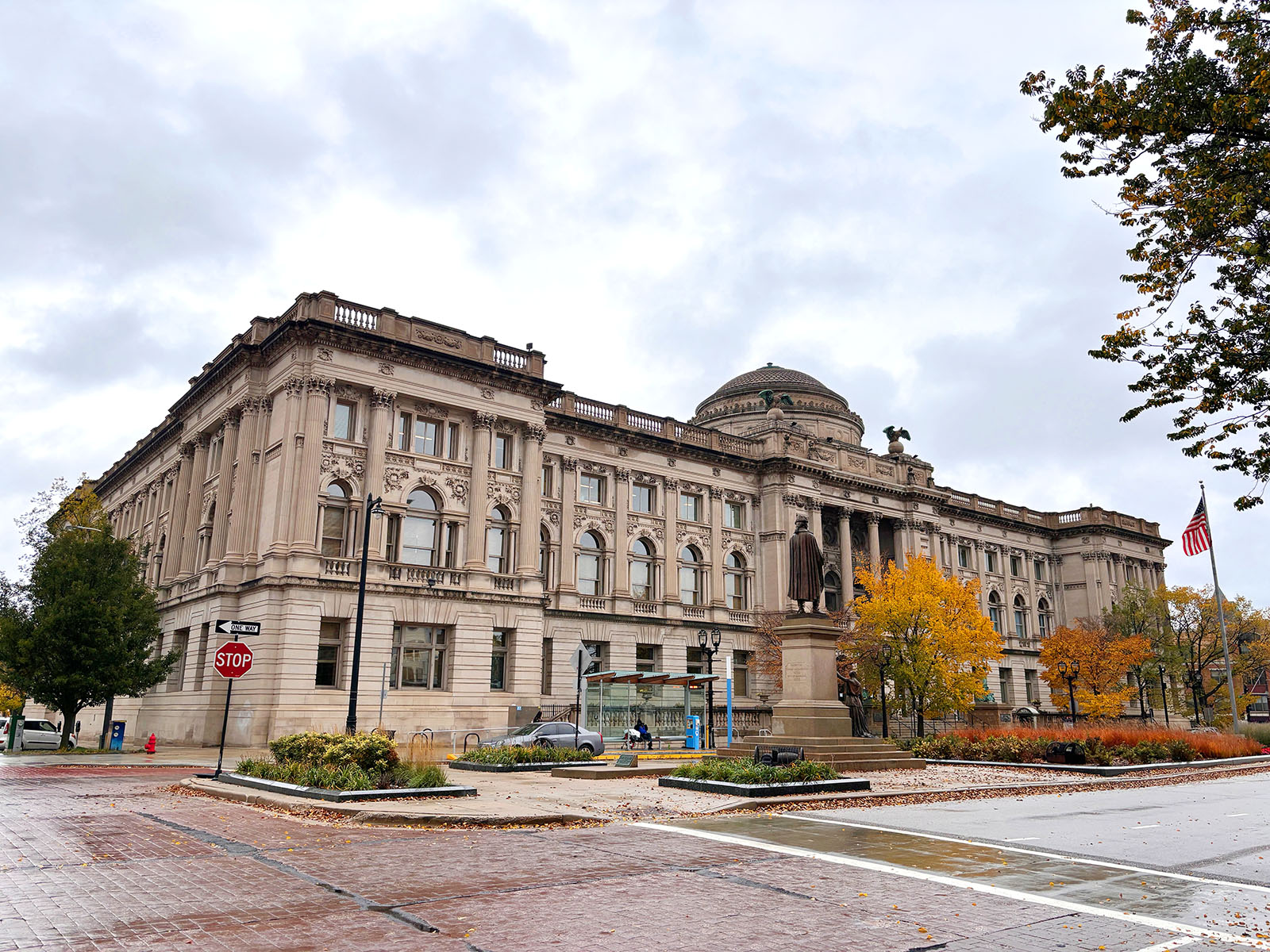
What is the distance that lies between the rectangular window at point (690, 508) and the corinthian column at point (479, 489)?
16.4m

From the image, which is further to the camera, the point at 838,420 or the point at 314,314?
the point at 838,420

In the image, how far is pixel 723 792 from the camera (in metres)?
18.6

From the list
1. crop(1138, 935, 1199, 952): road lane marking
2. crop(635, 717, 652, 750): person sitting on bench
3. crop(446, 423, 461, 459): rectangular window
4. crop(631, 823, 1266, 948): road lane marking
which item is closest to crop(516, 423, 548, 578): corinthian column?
crop(446, 423, 461, 459): rectangular window

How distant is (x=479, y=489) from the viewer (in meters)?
43.1

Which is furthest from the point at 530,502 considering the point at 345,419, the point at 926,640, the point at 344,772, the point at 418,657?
the point at 344,772

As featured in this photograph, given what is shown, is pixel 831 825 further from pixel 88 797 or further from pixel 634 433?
pixel 634 433

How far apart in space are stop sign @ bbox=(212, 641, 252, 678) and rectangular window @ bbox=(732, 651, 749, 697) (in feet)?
125

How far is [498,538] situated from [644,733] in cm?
1284

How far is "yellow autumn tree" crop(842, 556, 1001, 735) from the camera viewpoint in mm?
44750

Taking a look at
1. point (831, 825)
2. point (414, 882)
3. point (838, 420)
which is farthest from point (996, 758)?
point (838, 420)

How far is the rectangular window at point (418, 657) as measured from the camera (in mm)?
39562

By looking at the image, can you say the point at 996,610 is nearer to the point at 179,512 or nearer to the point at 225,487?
the point at 225,487

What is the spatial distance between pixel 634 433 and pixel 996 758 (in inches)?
1145

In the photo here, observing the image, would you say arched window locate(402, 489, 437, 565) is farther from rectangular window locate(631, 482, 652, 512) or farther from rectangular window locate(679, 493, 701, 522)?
rectangular window locate(679, 493, 701, 522)
